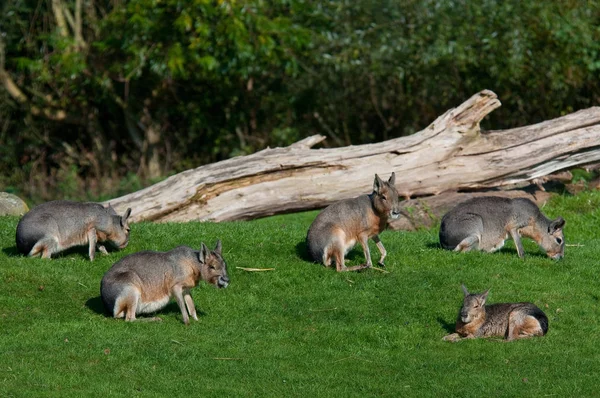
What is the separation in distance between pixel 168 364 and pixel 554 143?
1157 centimetres

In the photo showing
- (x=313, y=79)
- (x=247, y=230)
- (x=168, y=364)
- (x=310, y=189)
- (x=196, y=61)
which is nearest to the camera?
(x=168, y=364)

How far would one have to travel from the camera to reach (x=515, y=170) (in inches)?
784

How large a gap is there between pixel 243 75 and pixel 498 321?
613 inches

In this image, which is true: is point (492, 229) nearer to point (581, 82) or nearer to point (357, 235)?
point (357, 235)

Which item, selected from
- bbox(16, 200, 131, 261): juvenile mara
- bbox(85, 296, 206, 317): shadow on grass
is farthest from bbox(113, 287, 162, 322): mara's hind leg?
bbox(16, 200, 131, 261): juvenile mara

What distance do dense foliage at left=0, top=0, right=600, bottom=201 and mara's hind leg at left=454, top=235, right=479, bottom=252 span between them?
1140cm

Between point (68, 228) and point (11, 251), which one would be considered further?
point (11, 251)

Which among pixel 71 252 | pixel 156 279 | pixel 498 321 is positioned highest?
pixel 71 252

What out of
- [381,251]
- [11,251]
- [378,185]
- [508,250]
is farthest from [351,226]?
[11,251]

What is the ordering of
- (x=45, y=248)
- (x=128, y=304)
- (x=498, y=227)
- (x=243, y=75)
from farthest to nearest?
1. (x=243, y=75)
2. (x=498, y=227)
3. (x=45, y=248)
4. (x=128, y=304)

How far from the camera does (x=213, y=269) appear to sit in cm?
1273

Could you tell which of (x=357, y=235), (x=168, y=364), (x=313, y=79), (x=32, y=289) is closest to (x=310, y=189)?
(x=357, y=235)

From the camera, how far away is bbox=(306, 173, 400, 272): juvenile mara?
15.1 metres

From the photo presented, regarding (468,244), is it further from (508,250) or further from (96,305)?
(96,305)
